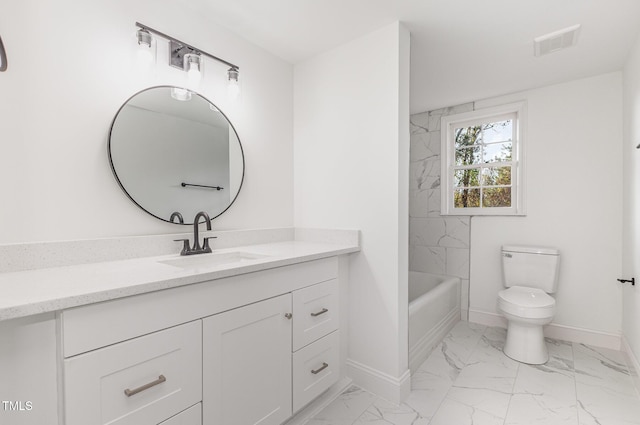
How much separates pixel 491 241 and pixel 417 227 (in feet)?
2.48

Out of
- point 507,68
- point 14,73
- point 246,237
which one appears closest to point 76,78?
point 14,73

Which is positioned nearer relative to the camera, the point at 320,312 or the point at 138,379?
the point at 138,379

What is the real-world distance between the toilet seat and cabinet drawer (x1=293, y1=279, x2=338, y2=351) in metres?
1.41

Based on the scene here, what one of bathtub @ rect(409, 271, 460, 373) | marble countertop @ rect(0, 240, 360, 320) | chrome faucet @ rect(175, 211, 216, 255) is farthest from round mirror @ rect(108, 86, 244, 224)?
bathtub @ rect(409, 271, 460, 373)

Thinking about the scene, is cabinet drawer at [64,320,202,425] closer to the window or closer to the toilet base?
the toilet base

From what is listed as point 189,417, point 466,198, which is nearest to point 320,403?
point 189,417

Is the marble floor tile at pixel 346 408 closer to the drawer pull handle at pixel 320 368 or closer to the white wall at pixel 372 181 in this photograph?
the white wall at pixel 372 181

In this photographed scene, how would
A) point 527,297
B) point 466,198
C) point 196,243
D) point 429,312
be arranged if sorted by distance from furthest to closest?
point 466,198 → point 429,312 → point 527,297 → point 196,243

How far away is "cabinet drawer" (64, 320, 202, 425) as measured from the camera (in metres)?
0.86

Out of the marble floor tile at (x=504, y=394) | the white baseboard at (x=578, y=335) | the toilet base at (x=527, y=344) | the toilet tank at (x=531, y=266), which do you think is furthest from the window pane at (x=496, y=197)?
the marble floor tile at (x=504, y=394)

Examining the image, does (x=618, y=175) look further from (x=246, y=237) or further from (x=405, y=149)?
(x=246, y=237)

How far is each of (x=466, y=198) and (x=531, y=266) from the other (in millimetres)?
878

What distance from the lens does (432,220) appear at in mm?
3283

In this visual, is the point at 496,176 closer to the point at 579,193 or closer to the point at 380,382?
the point at 579,193
